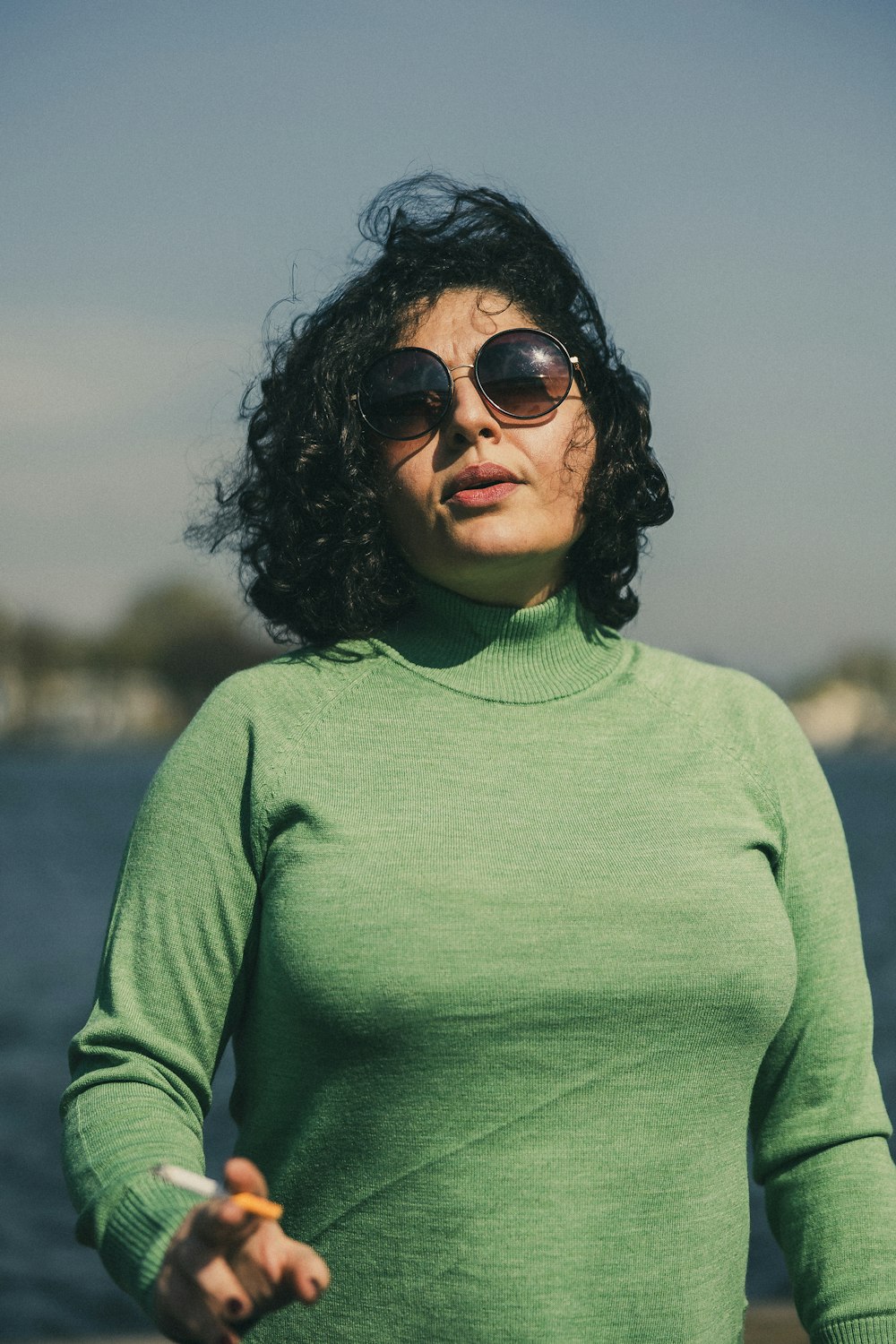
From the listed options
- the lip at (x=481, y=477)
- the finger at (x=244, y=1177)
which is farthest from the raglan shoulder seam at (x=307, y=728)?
the finger at (x=244, y=1177)

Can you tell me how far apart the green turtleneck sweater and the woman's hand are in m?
0.20

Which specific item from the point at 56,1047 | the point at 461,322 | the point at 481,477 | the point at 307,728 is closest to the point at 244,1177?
the point at 307,728

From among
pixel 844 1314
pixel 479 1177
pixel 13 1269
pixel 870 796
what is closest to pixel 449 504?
pixel 479 1177

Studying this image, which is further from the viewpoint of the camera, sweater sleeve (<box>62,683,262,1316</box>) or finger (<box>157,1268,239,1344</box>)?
sweater sleeve (<box>62,683,262,1316</box>)

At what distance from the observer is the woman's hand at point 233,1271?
159cm

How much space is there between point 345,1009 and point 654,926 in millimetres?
530

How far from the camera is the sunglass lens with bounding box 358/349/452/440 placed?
2.55 metres

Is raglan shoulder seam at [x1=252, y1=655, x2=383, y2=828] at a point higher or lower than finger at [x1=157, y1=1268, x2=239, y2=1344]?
higher

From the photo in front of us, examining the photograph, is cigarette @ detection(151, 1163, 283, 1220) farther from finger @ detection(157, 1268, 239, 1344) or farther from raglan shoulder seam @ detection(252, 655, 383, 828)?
raglan shoulder seam @ detection(252, 655, 383, 828)

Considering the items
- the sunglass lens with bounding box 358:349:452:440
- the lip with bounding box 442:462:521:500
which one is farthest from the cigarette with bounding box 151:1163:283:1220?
the sunglass lens with bounding box 358:349:452:440

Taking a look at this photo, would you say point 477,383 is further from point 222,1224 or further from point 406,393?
point 222,1224

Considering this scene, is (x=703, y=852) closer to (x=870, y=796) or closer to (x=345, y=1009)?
(x=345, y=1009)

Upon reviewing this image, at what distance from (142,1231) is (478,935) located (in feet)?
2.18

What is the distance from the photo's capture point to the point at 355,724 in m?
2.41
